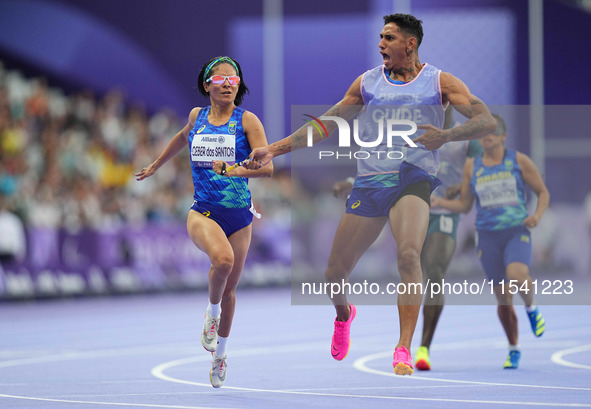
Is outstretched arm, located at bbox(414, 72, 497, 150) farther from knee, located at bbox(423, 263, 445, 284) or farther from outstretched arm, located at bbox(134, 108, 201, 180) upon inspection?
knee, located at bbox(423, 263, 445, 284)

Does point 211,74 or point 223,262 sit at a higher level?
point 211,74

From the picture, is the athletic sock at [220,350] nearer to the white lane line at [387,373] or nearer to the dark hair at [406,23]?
the white lane line at [387,373]

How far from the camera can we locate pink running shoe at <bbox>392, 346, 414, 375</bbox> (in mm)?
7809

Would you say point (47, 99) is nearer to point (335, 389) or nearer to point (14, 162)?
point (14, 162)

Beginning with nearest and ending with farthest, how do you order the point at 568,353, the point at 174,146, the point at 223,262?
the point at 223,262 < the point at 174,146 < the point at 568,353

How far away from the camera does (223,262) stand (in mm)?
8898

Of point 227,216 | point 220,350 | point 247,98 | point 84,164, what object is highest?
point 247,98

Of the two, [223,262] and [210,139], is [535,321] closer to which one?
[223,262]

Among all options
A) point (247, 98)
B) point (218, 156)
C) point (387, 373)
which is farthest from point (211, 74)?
point (247, 98)

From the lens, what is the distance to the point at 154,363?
11742 millimetres

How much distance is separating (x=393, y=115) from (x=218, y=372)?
2608 millimetres

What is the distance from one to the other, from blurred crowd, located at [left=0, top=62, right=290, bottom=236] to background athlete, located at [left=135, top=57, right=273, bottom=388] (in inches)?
434

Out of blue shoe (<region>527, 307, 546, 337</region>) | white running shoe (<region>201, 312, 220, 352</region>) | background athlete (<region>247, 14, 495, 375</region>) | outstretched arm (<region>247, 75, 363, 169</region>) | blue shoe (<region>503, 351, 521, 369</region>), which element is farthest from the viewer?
blue shoe (<region>527, 307, 546, 337</region>)

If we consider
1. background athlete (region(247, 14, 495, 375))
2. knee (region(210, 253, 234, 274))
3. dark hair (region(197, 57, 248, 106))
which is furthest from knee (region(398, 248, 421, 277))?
dark hair (region(197, 57, 248, 106))
